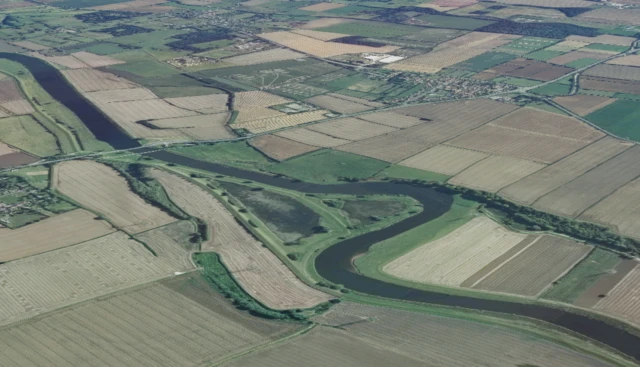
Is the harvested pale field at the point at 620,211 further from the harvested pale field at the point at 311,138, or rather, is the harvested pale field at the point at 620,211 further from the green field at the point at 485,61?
the green field at the point at 485,61

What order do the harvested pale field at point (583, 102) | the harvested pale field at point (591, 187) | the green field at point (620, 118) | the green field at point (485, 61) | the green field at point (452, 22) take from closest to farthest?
1. the harvested pale field at point (591, 187)
2. the green field at point (620, 118)
3. the harvested pale field at point (583, 102)
4. the green field at point (485, 61)
5. the green field at point (452, 22)

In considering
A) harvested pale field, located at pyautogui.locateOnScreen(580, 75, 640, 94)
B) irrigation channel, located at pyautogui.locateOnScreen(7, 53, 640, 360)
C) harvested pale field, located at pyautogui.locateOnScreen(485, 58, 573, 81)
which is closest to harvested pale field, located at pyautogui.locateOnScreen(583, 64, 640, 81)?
harvested pale field, located at pyautogui.locateOnScreen(580, 75, 640, 94)

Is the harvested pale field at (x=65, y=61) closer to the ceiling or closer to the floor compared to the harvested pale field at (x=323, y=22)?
closer to the floor

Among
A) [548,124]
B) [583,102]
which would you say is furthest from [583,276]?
[583,102]

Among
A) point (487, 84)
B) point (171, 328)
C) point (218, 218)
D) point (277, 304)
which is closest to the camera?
point (171, 328)

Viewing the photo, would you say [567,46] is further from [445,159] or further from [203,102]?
[203,102]

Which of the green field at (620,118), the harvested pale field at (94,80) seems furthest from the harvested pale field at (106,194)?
the green field at (620,118)

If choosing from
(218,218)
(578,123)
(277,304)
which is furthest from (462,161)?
(277,304)

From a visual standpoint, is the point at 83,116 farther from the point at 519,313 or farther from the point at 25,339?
the point at 519,313
